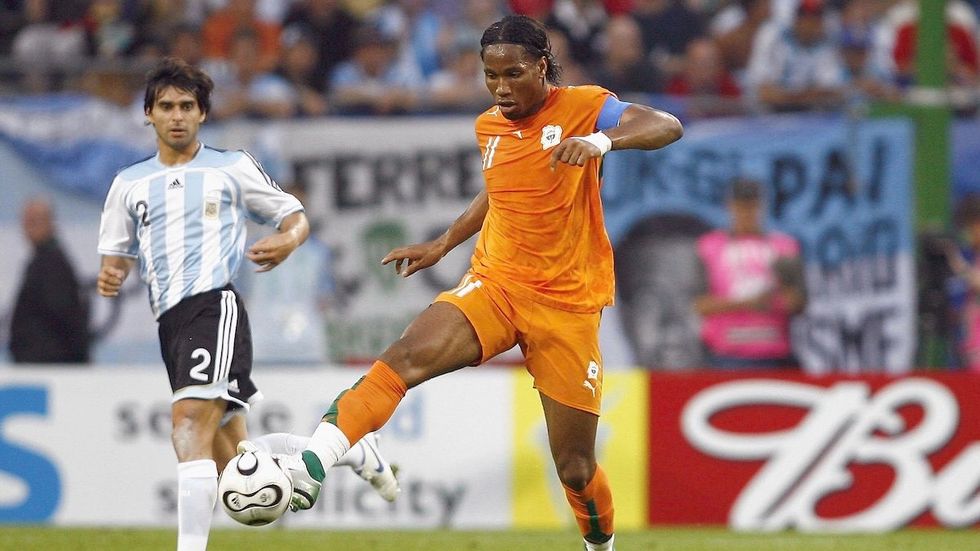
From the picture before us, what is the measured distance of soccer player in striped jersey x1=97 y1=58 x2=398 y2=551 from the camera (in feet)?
23.2

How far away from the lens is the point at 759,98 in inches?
489

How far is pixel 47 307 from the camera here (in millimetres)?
11750

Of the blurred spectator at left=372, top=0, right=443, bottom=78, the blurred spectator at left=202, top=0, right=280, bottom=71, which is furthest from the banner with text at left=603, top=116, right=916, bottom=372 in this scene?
the blurred spectator at left=202, top=0, right=280, bottom=71

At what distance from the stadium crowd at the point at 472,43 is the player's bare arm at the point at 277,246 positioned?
200 inches

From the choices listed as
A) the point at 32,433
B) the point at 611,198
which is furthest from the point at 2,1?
the point at 611,198

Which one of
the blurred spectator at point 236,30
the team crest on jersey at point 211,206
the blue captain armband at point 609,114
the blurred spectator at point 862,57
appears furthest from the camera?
the blurred spectator at point 236,30

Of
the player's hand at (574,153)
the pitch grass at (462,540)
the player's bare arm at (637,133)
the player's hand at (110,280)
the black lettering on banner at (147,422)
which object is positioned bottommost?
the pitch grass at (462,540)

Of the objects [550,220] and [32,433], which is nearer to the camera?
[550,220]

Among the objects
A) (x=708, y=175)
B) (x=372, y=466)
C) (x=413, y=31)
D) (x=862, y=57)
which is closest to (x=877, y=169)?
(x=708, y=175)

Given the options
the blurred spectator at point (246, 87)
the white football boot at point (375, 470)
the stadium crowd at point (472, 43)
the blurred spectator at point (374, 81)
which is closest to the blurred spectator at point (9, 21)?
the stadium crowd at point (472, 43)

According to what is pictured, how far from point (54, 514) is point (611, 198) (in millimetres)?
4709

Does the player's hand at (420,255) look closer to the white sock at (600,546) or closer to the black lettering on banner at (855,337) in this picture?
the white sock at (600,546)

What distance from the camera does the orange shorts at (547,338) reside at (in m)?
6.96

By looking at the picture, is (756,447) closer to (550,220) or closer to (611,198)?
(611,198)
